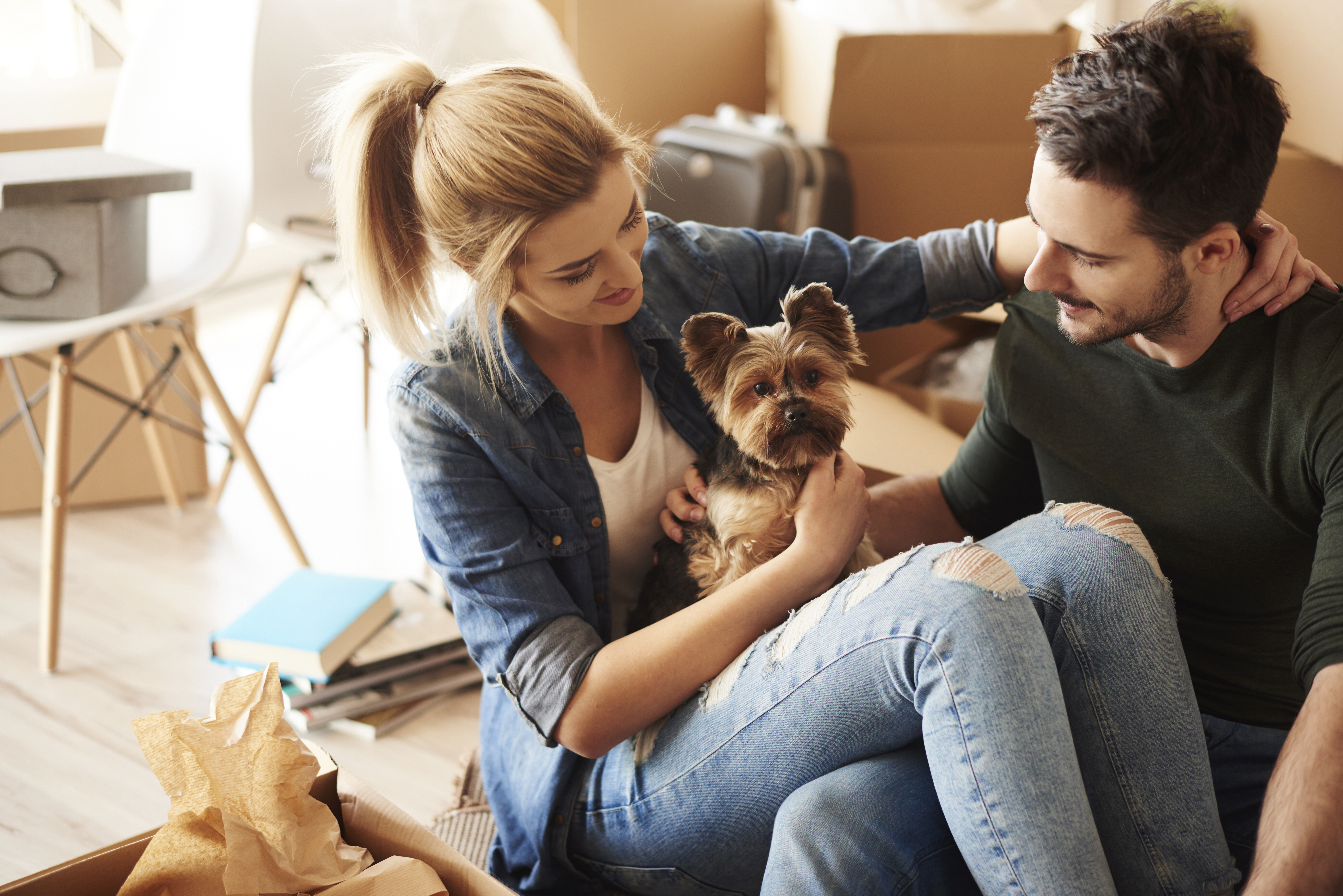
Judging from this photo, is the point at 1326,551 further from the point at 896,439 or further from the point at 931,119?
the point at 931,119

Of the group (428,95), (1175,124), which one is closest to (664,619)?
(428,95)

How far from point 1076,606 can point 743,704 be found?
1.37ft

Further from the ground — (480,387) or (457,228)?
(457,228)

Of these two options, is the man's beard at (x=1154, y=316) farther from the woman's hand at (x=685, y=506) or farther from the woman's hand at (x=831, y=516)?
the woman's hand at (x=685, y=506)

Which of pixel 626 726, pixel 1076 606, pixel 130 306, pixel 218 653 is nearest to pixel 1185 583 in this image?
pixel 1076 606

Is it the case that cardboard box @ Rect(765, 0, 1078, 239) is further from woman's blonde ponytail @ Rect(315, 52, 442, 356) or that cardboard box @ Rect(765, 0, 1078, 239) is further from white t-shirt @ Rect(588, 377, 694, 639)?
woman's blonde ponytail @ Rect(315, 52, 442, 356)

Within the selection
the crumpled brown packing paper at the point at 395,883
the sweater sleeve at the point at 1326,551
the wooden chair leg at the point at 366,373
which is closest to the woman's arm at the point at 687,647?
the crumpled brown packing paper at the point at 395,883

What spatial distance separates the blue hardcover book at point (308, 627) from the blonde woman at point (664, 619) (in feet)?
2.19

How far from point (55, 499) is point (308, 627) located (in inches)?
29.1

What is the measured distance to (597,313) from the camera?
134 cm

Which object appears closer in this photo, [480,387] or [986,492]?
[480,387]

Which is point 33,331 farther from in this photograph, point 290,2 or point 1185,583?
point 1185,583

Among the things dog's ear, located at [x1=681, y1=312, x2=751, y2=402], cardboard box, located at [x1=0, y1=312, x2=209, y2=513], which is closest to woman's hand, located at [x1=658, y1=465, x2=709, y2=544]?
dog's ear, located at [x1=681, y1=312, x2=751, y2=402]

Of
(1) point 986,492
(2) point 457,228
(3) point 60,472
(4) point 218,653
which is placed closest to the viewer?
(2) point 457,228
